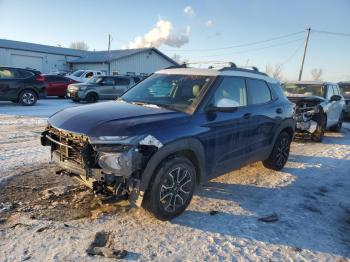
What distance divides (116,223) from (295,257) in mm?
2027

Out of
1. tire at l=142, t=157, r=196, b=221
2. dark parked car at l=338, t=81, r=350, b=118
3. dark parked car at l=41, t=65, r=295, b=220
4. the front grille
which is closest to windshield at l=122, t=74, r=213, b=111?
dark parked car at l=41, t=65, r=295, b=220

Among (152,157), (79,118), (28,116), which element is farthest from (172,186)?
(28,116)

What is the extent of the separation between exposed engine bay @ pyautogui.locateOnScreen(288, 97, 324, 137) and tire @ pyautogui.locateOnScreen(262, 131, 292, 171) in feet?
10.8

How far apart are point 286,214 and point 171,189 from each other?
5.49 ft

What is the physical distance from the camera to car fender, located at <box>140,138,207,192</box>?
3773 millimetres

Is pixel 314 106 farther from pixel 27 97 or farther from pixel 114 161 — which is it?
pixel 27 97

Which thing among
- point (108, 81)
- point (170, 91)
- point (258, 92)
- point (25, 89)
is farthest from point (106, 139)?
point (108, 81)

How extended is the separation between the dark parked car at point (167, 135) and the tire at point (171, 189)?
0.04 feet

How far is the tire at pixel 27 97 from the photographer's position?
15.7 meters

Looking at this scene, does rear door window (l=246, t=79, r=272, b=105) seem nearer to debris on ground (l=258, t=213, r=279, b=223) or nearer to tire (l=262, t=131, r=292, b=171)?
tire (l=262, t=131, r=292, b=171)

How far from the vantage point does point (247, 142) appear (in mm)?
5348

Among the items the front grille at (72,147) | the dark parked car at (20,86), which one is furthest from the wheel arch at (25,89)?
the front grille at (72,147)

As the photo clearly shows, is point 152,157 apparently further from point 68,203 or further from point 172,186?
point 68,203

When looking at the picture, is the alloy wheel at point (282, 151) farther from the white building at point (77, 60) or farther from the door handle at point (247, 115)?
the white building at point (77, 60)
